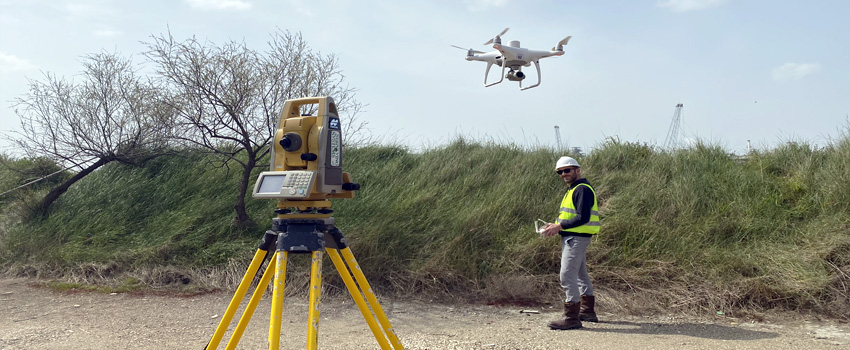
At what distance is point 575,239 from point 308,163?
331 cm

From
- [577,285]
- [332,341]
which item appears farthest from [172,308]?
[577,285]

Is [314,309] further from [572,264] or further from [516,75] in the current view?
[516,75]

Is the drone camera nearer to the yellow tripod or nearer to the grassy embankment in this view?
the grassy embankment

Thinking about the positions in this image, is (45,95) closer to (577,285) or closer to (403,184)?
(403,184)

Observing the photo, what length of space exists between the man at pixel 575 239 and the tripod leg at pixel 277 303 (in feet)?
10.4

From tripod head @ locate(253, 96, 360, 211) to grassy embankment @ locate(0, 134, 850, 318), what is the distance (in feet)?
13.4

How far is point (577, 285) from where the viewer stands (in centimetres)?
588

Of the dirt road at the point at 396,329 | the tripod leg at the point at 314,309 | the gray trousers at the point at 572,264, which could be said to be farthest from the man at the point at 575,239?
the tripod leg at the point at 314,309

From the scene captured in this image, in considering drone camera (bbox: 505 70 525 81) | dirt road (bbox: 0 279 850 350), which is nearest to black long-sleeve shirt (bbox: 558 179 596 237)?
dirt road (bbox: 0 279 850 350)

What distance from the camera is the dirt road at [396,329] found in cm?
528

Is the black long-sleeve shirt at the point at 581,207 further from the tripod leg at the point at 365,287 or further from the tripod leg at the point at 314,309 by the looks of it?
the tripod leg at the point at 314,309

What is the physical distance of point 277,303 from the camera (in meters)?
3.27

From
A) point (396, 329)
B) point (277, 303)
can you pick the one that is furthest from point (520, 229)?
point (277, 303)

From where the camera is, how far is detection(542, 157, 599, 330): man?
578 cm
